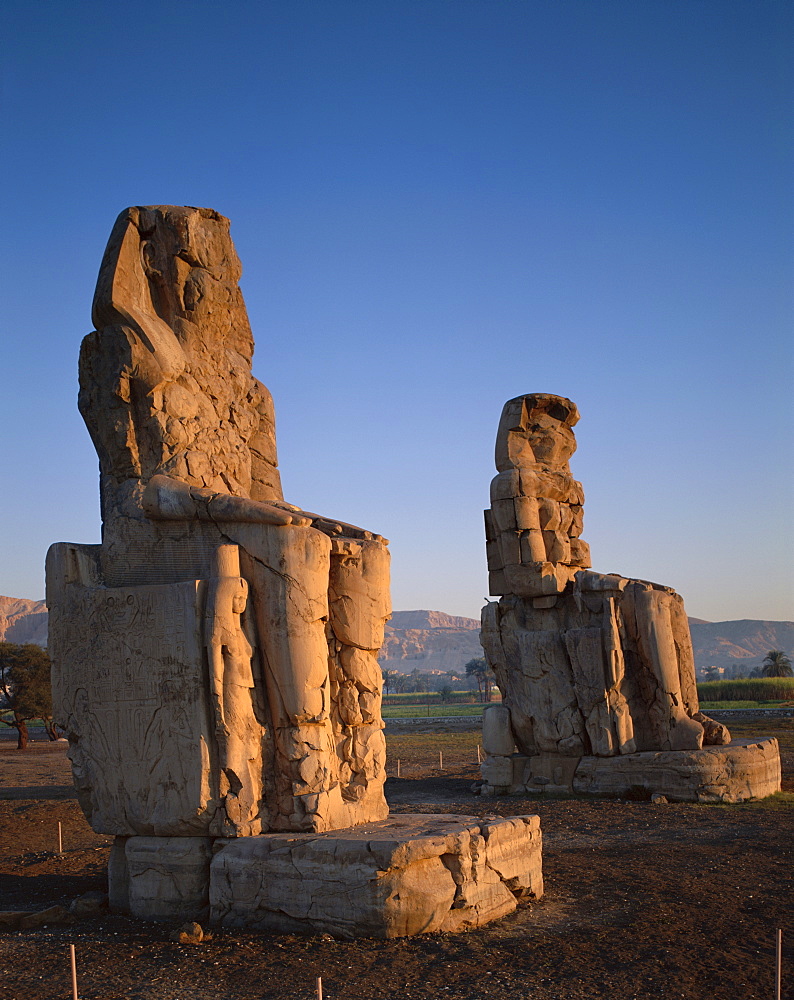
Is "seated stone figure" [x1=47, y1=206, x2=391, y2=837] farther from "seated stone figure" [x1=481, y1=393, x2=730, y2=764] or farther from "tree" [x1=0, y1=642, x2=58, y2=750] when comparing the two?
"tree" [x1=0, y1=642, x2=58, y2=750]

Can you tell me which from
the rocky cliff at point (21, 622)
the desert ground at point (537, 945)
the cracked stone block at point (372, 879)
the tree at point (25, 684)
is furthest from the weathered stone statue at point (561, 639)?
the rocky cliff at point (21, 622)

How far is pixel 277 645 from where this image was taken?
5.84 m

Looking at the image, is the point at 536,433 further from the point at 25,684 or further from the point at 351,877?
the point at 25,684

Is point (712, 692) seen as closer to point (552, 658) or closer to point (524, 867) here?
point (552, 658)

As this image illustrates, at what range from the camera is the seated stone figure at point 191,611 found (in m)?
5.73

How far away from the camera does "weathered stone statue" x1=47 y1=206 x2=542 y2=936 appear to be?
17.4 feet

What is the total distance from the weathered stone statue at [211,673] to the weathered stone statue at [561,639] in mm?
4983

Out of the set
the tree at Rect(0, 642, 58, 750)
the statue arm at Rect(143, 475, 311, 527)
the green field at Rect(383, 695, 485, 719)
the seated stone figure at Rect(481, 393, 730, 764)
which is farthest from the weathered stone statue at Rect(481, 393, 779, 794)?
the green field at Rect(383, 695, 485, 719)

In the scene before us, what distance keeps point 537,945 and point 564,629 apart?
6524mm

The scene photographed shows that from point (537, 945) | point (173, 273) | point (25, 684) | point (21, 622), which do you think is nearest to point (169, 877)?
point (537, 945)

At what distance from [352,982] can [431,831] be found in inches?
45.0

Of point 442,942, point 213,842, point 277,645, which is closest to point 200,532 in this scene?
point 277,645

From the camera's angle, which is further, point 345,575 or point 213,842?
point 345,575

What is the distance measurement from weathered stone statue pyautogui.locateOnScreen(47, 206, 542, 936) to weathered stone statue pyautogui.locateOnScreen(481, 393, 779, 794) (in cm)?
498
